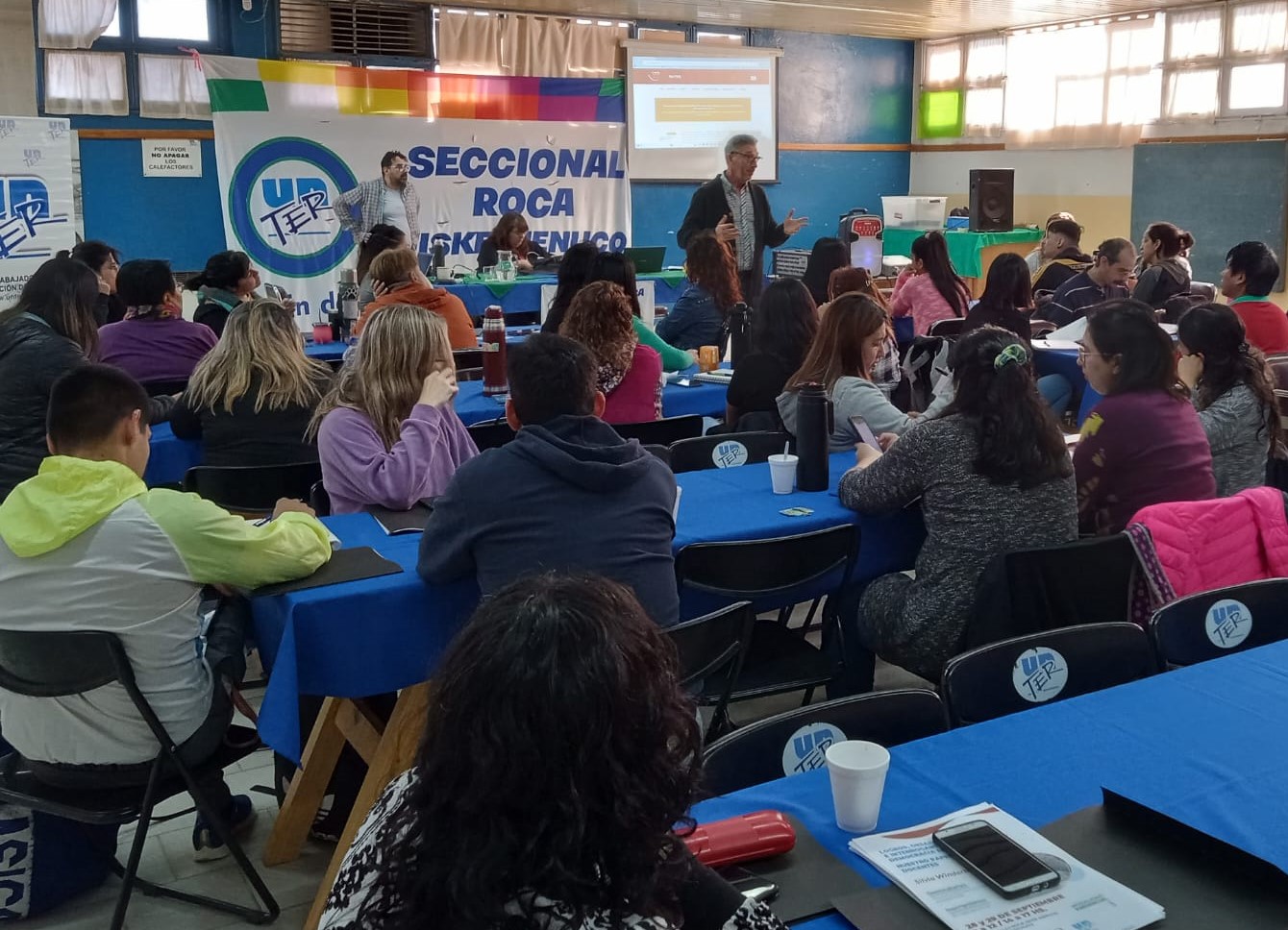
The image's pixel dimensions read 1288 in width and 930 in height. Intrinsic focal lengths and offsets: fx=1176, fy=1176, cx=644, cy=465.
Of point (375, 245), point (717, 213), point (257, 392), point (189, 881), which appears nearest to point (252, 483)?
point (257, 392)

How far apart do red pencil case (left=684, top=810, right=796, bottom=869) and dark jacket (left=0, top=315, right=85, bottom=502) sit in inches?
124

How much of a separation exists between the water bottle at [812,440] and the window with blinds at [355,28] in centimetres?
771

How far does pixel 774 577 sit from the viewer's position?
9.11ft

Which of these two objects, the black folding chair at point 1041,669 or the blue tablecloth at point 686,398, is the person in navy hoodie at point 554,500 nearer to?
the black folding chair at point 1041,669

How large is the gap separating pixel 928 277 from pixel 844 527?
4146 mm

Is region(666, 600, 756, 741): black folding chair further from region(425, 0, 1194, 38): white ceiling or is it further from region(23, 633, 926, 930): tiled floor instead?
region(425, 0, 1194, 38): white ceiling

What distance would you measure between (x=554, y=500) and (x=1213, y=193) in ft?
32.4

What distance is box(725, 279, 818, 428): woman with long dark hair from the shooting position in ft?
14.3

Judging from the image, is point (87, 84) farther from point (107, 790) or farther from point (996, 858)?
point (996, 858)

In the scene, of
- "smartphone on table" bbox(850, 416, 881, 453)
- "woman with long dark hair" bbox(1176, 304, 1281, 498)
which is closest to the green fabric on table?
"woman with long dark hair" bbox(1176, 304, 1281, 498)

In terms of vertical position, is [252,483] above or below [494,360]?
below

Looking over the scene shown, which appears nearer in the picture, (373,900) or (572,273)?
(373,900)

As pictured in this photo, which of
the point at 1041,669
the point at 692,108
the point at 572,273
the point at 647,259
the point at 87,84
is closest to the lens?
the point at 1041,669

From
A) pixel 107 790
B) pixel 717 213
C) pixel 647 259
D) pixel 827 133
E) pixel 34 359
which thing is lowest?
pixel 107 790
